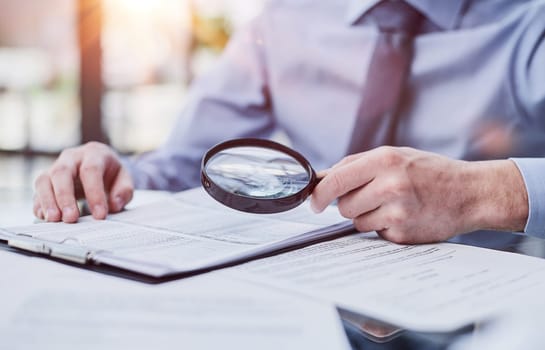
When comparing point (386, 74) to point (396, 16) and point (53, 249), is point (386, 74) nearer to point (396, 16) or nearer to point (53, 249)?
point (396, 16)

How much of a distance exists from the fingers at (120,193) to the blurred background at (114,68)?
3572 millimetres

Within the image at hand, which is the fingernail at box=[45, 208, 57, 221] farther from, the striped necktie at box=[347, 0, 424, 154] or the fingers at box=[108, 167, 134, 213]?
the striped necktie at box=[347, 0, 424, 154]

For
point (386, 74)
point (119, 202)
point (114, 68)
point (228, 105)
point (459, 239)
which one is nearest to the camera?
point (119, 202)

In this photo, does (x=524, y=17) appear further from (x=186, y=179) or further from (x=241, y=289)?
(x=241, y=289)

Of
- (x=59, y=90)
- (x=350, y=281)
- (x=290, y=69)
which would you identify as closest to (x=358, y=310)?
(x=350, y=281)

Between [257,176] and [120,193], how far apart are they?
0.29 meters

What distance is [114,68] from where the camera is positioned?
16.4 ft

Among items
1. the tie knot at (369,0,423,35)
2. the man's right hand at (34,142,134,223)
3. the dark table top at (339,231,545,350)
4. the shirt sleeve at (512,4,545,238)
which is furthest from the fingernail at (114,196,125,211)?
the shirt sleeve at (512,4,545,238)

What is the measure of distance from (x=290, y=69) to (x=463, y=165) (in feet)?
2.89

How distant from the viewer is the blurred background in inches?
194

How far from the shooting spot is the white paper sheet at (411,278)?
18.8 inches

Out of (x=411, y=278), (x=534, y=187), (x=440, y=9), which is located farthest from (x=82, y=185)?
(x=440, y=9)

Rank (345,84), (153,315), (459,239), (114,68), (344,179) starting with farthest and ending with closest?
(114,68) < (345,84) < (459,239) < (344,179) < (153,315)

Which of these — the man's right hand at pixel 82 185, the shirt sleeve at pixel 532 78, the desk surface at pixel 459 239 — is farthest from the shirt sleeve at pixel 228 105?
the shirt sleeve at pixel 532 78
